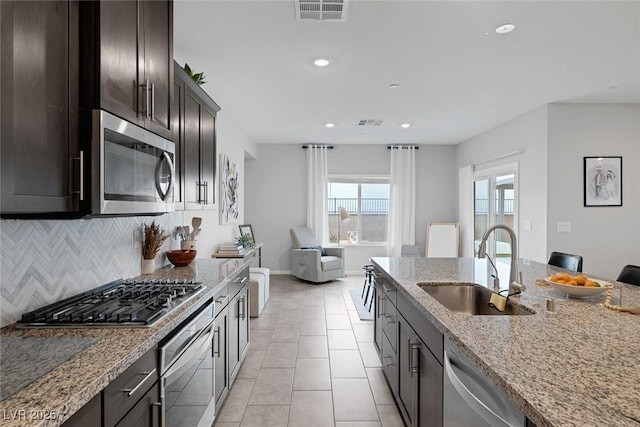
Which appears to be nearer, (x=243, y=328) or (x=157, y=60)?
(x=157, y=60)

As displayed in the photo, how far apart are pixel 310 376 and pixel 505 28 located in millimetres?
3067

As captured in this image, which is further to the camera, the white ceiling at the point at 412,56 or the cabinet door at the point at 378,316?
the cabinet door at the point at 378,316

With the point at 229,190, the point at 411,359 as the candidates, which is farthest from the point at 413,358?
the point at 229,190

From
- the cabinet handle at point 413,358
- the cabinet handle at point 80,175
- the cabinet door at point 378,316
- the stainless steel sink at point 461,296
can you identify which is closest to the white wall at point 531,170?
the cabinet door at point 378,316

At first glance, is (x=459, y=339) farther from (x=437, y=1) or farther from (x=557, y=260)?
(x=557, y=260)

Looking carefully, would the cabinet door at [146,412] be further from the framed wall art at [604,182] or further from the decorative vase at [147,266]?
the framed wall art at [604,182]

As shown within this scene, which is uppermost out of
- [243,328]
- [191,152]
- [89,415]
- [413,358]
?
[191,152]

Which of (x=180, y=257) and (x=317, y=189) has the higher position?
(x=317, y=189)

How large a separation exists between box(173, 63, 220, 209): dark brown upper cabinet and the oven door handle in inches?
31.2

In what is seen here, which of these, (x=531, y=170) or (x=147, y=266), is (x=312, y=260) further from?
(x=147, y=266)

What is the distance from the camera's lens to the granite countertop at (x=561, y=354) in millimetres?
779

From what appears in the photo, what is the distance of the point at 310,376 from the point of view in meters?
2.91

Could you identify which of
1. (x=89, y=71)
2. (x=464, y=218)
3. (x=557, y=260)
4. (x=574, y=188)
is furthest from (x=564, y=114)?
(x=89, y=71)

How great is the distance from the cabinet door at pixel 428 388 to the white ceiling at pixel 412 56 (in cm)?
214
